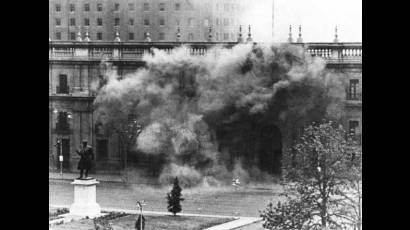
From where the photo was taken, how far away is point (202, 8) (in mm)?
31750

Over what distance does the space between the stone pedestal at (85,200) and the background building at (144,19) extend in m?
6.70

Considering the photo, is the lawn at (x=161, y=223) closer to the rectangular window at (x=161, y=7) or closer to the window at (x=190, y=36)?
the window at (x=190, y=36)

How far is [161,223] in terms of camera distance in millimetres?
25344

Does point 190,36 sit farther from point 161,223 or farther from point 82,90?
point 161,223

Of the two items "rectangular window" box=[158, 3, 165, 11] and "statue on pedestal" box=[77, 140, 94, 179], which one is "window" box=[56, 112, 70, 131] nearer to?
"rectangular window" box=[158, 3, 165, 11]

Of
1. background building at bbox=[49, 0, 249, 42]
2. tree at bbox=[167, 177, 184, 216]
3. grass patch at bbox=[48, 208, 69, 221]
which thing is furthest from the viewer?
background building at bbox=[49, 0, 249, 42]

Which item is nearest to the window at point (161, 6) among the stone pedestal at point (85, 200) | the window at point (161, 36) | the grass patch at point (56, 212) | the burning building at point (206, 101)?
the burning building at point (206, 101)

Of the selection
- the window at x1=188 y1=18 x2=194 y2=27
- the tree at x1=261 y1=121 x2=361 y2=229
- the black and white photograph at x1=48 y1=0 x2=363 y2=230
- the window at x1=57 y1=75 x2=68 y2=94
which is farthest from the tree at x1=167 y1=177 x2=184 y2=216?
the window at x1=57 y1=75 x2=68 y2=94

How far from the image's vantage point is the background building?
31359 millimetres

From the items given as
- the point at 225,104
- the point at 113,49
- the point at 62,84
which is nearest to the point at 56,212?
the point at 225,104

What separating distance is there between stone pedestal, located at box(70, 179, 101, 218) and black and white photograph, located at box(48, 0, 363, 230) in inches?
2.0

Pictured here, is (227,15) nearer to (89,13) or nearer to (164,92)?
(164,92)
